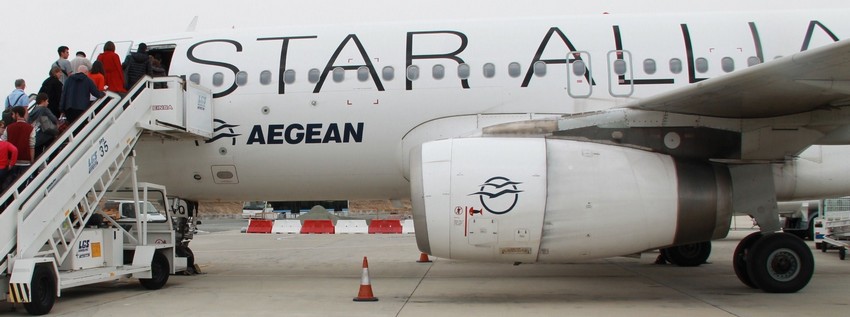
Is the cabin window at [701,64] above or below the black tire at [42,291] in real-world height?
above

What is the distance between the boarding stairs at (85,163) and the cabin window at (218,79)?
0.74 ft

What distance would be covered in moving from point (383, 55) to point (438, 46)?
830 millimetres

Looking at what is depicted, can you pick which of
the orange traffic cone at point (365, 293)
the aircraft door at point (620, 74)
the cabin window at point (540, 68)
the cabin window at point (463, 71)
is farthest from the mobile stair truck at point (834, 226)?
the orange traffic cone at point (365, 293)

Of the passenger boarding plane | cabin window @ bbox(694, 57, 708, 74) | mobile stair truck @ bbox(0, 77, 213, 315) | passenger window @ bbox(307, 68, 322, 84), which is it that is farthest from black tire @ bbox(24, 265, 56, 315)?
cabin window @ bbox(694, 57, 708, 74)

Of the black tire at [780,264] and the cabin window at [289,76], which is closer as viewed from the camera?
the black tire at [780,264]

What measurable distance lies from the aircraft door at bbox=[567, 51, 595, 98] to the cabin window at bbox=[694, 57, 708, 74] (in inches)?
60.1

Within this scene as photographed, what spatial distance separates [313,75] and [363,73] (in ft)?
2.49

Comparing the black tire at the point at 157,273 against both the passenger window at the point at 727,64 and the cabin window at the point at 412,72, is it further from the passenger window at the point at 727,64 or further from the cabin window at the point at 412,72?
the passenger window at the point at 727,64

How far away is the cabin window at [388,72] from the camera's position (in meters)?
10.6

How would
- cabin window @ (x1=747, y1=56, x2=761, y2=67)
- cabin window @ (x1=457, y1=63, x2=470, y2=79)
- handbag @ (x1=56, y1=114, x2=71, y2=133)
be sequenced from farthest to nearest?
cabin window @ (x1=457, y1=63, x2=470, y2=79), cabin window @ (x1=747, y1=56, x2=761, y2=67), handbag @ (x1=56, y1=114, x2=71, y2=133)

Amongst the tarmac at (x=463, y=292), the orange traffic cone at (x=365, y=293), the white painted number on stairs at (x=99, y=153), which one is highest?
the white painted number on stairs at (x=99, y=153)

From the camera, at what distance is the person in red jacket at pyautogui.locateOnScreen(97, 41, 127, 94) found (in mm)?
10367

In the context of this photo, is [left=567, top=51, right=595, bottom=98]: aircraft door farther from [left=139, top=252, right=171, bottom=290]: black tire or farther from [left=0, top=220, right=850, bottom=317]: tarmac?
[left=139, top=252, right=171, bottom=290]: black tire

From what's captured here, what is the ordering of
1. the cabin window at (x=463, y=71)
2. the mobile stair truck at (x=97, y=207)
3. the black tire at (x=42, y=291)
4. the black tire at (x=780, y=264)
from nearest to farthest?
the black tire at (x=42, y=291) < the mobile stair truck at (x=97, y=207) < the black tire at (x=780, y=264) < the cabin window at (x=463, y=71)
